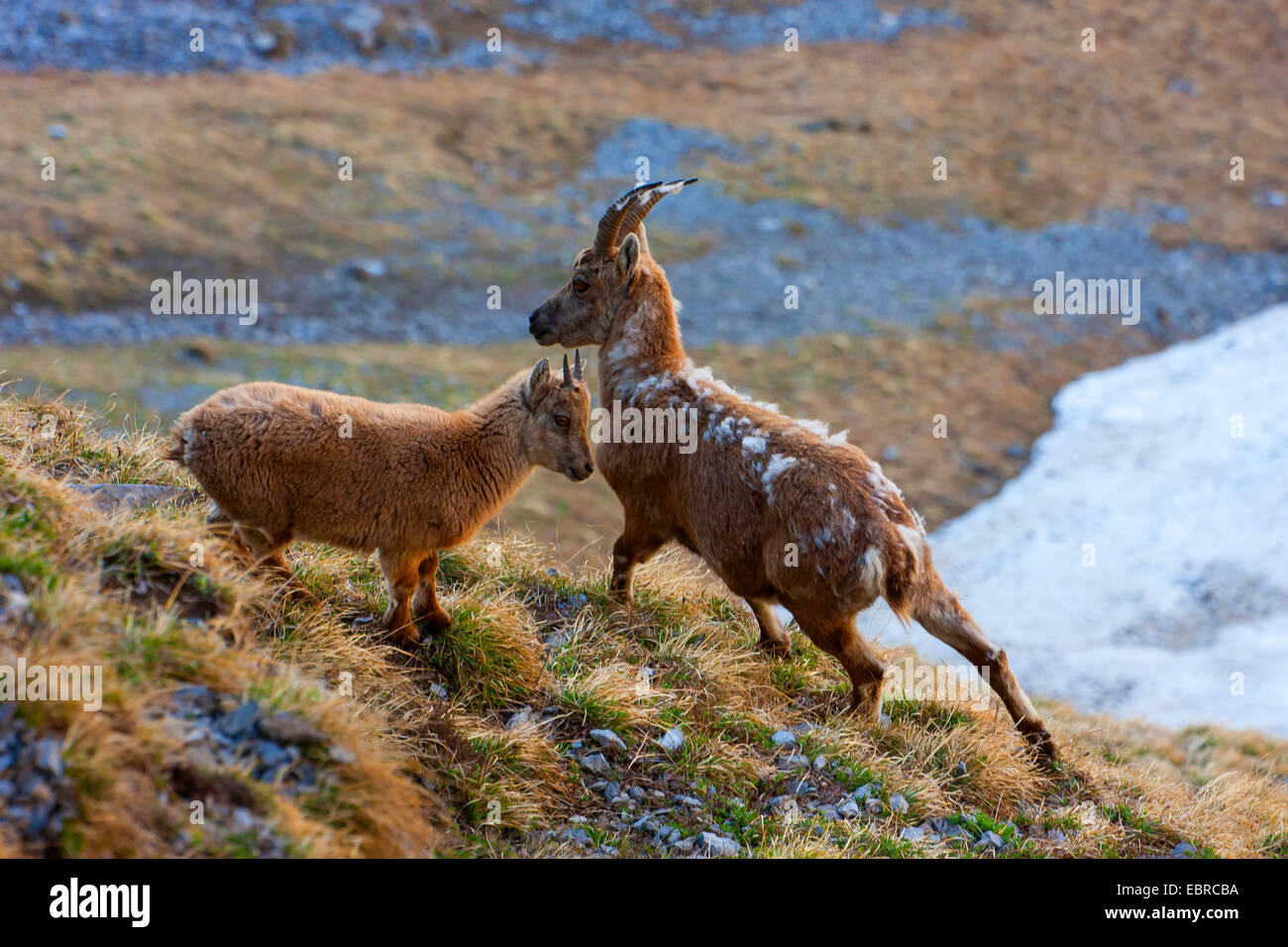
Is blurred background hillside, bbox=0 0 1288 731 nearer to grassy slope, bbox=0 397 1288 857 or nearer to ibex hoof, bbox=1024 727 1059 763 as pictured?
ibex hoof, bbox=1024 727 1059 763

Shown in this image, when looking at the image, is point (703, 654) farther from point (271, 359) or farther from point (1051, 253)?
point (1051, 253)

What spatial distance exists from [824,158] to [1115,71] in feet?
48.8

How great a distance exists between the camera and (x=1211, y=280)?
35.9 metres

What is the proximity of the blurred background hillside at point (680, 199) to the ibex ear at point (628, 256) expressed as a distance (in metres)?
15.2

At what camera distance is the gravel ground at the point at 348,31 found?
3925 centimetres

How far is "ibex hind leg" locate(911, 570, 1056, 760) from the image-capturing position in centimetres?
752

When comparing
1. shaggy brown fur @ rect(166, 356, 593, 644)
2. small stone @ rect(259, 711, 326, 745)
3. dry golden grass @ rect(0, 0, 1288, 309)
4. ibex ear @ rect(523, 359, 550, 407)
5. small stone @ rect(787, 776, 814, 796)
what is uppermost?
dry golden grass @ rect(0, 0, 1288, 309)

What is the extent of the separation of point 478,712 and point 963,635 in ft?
10.7

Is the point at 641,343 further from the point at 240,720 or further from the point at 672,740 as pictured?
the point at 240,720

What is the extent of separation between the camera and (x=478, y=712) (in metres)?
7.14

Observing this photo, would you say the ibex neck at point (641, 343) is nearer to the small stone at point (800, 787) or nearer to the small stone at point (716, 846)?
the small stone at point (800, 787)

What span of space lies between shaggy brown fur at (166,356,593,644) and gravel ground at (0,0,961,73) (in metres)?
37.3

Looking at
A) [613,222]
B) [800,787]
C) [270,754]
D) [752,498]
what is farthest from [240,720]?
[613,222]

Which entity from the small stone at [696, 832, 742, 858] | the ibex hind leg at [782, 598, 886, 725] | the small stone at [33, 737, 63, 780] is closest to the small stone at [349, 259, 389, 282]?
the ibex hind leg at [782, 598, 886, 725]
